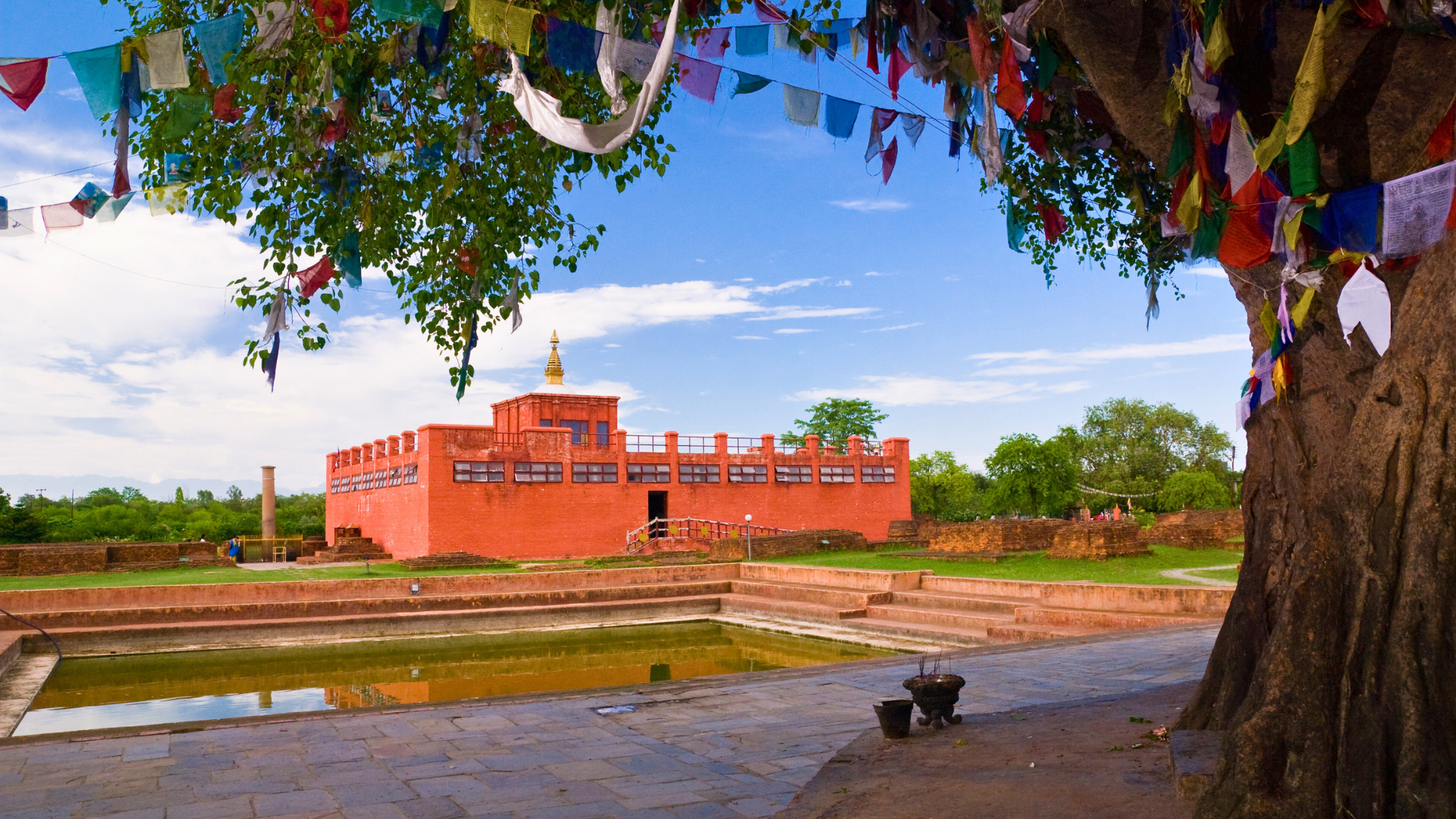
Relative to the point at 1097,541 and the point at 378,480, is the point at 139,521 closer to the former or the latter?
the point at 378,480

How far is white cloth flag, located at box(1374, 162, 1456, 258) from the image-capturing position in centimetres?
383

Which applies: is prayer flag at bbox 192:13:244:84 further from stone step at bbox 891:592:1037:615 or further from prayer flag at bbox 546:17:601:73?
stone step at bbox 891:592:1037:615

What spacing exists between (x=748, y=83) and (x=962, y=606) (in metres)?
11.1

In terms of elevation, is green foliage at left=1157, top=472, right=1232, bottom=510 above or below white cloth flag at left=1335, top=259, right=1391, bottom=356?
below

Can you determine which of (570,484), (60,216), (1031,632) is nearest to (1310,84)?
(60,216)

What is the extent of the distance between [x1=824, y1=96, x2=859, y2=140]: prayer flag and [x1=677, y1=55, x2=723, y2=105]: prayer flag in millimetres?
901

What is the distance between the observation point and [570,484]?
1196 inches

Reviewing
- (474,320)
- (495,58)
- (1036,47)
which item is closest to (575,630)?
(474,320)

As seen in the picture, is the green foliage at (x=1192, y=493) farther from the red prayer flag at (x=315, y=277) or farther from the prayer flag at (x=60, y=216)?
the prayer flag at (x=60, y=216)

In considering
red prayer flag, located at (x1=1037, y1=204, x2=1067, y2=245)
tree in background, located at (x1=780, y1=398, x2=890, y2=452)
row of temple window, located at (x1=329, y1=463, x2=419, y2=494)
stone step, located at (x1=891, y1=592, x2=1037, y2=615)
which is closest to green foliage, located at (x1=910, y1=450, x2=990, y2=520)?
tree in background, located at (x1=780, y1=398, x2=890, y2=452)

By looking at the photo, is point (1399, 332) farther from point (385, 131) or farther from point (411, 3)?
point (385, 131)

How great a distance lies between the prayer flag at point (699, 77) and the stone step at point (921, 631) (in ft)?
31.7

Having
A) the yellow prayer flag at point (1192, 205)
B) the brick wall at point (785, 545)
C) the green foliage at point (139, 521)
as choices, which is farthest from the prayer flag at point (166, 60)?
the green foliage at point (139, 521)

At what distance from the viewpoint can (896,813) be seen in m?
4.20
